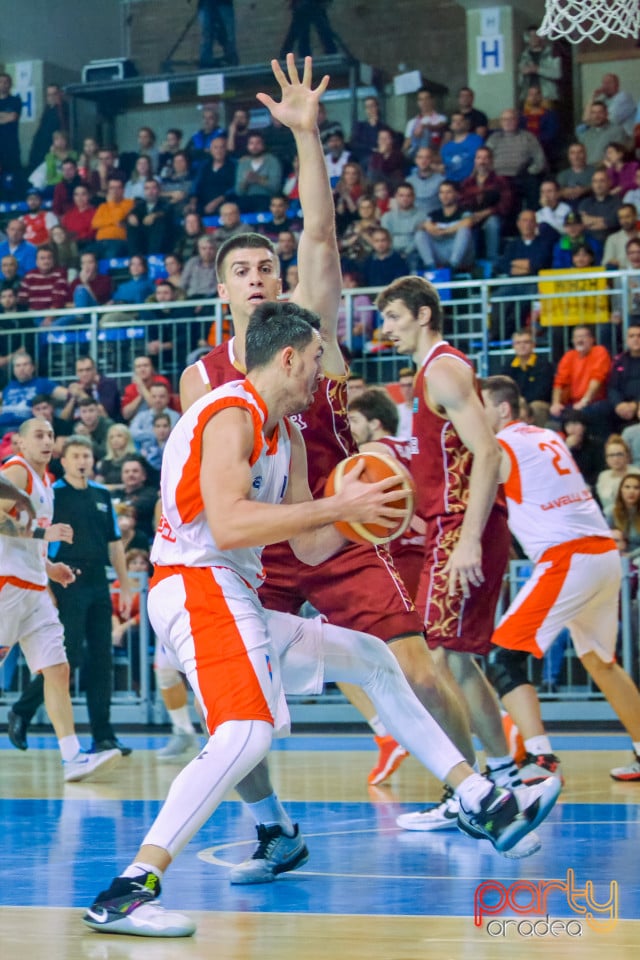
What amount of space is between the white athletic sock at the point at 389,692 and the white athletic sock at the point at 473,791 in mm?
87

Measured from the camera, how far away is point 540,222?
14.7 meters

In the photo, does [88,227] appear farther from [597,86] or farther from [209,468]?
[209,468]

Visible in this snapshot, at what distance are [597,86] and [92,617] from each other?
1179cm

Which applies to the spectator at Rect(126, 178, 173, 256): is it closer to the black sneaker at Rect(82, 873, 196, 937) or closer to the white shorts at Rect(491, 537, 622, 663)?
the white shorts at Rect(491, 537, 622, 663)

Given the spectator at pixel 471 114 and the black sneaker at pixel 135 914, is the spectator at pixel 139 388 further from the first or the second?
the black sneaker at pixel 135 914

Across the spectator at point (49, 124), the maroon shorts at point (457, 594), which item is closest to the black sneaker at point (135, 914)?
the maroon shorts at point (457, 594)

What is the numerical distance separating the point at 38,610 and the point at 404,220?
862 cm

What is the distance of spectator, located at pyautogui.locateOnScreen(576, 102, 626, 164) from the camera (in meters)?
16.3

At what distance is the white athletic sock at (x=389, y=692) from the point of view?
473cm

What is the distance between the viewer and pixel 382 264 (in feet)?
49.8

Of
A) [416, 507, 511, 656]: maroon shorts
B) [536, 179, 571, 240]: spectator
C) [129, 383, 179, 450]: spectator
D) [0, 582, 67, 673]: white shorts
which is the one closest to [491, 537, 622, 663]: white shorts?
[416, 507, 511, 656]: maroon shorts

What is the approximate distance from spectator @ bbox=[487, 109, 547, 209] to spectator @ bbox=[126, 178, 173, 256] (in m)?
4.24

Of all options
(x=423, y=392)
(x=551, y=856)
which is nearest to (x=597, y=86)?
(x=423, y=392)

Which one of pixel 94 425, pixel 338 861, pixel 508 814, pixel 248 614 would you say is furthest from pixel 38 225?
pixel 508 814
